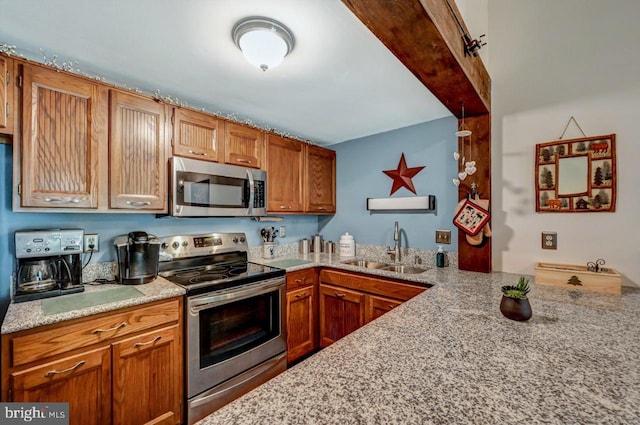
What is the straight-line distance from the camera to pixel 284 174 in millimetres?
2824

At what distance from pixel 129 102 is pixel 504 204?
111 inches

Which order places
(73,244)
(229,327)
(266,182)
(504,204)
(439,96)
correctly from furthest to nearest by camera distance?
(266,182) → (504,204) → (229,327) → (439,96) → (73,244)

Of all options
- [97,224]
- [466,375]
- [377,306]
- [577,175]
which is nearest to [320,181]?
[377,306]

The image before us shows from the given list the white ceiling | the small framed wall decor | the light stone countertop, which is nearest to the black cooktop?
the light stone countertop

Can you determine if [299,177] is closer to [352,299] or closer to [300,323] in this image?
[352,299]

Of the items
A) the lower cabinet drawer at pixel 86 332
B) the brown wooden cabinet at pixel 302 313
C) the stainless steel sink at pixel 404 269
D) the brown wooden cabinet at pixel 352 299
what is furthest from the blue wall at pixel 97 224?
the stainless steel sink at pixel 404 269

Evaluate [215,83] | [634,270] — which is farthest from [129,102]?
[634,270]

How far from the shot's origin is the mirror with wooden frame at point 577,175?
1721 millimetres

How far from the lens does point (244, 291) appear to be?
200cm

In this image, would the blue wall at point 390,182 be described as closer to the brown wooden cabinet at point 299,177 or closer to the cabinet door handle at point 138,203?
the brown wooden cabinet at point 299,177

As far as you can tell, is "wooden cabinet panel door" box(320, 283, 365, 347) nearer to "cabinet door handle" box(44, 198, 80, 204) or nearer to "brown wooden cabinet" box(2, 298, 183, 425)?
"brown wooden cabinet" box(2, 298, 183, 425)

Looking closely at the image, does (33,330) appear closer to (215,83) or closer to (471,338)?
(215,83)

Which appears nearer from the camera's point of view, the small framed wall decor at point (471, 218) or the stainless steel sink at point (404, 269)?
the small framed wall decor at point (471, 218)

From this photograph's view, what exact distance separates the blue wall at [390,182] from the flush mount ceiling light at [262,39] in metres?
1.69
